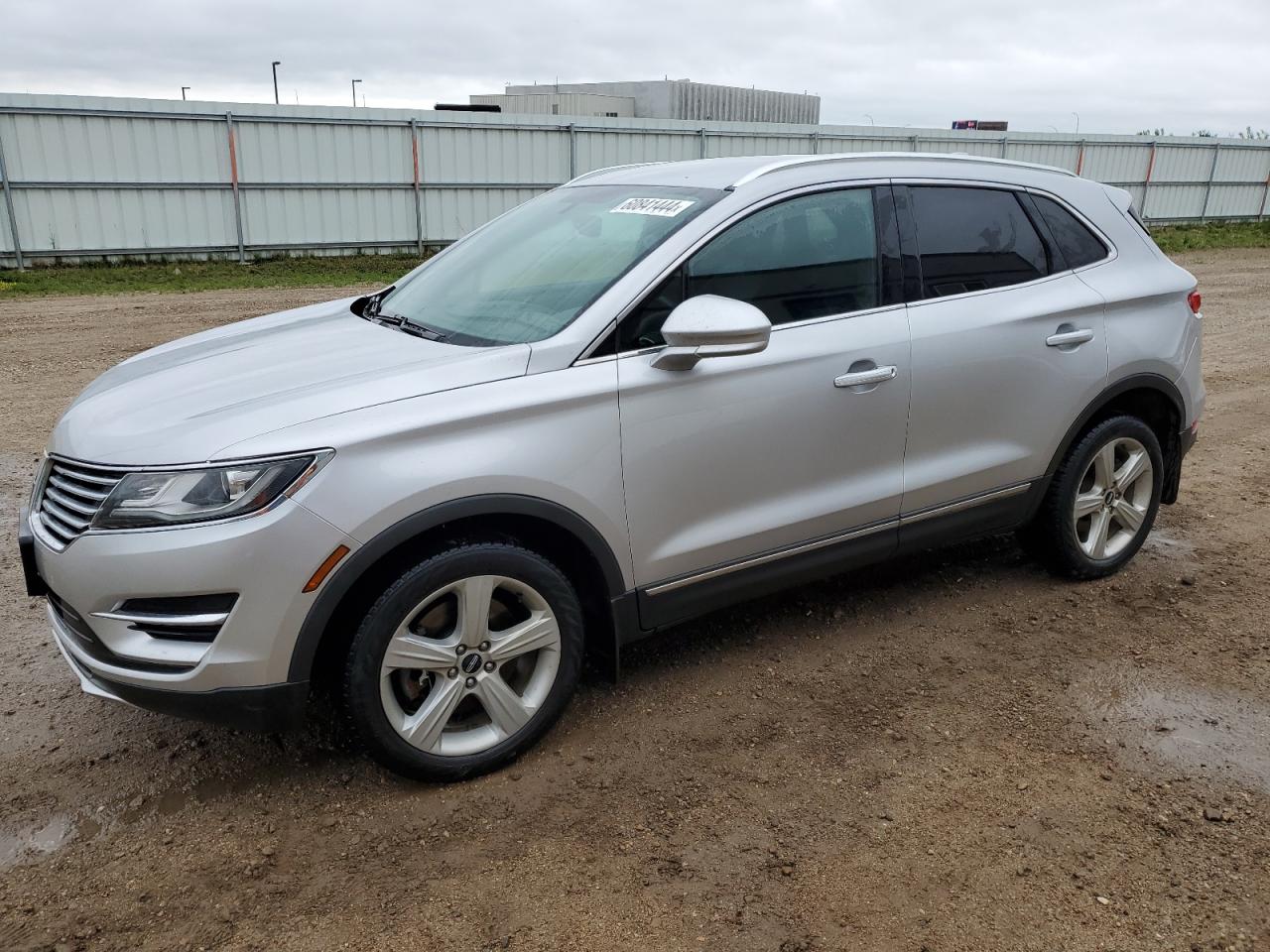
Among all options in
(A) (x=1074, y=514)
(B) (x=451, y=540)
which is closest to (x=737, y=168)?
(B) (x=451, y=540)

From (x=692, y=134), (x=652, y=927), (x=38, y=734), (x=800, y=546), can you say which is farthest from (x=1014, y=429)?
(x=692, y=134)

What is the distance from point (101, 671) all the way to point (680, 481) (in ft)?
5.72

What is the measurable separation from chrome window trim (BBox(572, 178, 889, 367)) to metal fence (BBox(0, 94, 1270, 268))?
15463 mm

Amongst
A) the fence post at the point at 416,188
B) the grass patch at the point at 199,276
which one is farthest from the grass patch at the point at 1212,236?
the grass patch at the point at 199,276

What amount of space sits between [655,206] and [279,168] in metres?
15.5

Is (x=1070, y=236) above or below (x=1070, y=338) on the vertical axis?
above

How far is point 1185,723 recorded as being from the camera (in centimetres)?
359

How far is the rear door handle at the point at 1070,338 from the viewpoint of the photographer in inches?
164

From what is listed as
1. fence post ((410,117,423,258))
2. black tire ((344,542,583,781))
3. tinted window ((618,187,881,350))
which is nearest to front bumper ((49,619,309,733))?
black tire ((344,542,583,781))

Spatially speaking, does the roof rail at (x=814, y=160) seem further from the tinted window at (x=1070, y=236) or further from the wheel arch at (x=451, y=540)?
the wheel arch at (x=451, y=540)

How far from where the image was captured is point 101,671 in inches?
113

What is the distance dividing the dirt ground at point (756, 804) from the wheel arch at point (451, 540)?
0.47 metres

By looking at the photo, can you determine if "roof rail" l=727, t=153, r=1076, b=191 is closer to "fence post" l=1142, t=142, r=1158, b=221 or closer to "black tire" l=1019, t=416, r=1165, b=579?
"black tire" l=1019, t=416, r=1165, b=579

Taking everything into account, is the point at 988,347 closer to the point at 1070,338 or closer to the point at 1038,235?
the point at 1070,338
